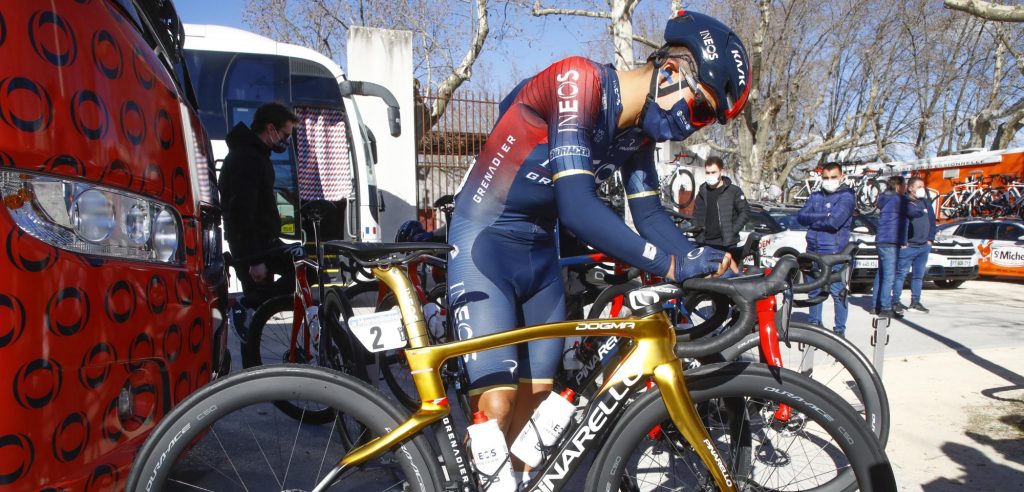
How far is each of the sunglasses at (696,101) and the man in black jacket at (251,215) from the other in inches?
106

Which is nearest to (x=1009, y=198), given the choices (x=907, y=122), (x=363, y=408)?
(x=907, y=122)

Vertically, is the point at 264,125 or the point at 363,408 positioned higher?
the point at 264,125

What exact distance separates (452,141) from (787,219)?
6.27 m

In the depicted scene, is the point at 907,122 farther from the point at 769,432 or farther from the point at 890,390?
the point at 769,432

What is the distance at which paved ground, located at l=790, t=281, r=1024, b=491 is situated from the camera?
335 centimetres

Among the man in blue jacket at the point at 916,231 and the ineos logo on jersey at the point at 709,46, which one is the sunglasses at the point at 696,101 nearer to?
the ineos logo on jersey at the point at 709,46

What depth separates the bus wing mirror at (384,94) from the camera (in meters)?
8.45

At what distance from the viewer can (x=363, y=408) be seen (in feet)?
6.06

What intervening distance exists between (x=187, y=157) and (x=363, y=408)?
3.59ft

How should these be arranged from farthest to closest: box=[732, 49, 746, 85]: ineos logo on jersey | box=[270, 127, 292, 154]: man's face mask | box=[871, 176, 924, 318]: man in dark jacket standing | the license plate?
the license plate
box=[871, 176, 924, 318]: man in dark jacket standing
box=[270, 127, 292, 154]: man's face mask
box=[732, 49, 746, 85]: ineos logo on jersey

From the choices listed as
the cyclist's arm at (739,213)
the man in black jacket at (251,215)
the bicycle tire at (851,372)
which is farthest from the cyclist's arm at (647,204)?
the cyclist's arm at (739,213)

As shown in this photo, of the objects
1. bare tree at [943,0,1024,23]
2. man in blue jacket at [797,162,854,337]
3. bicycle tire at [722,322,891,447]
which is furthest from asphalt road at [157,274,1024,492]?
bare tree at [943,0,1024,23]

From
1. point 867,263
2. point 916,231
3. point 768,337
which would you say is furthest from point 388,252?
point 867,263

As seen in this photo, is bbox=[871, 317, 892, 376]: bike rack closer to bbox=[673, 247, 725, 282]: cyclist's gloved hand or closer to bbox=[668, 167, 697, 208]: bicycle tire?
bbox=[673, 247, 725, 282]: cyclist's gloved hand
